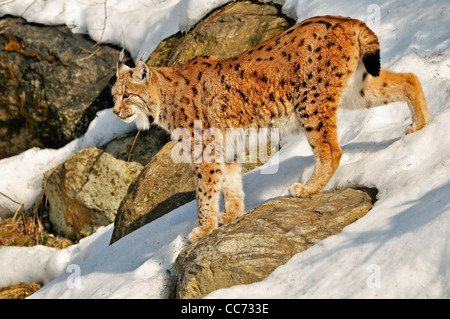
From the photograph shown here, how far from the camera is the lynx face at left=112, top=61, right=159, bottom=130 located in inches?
223

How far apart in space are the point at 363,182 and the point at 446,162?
80cm

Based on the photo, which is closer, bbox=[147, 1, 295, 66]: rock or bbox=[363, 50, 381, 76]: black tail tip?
bbox=[363, 50, 381, 76]: black tail tip

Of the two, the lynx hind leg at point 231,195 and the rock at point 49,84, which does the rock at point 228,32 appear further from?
the lynx hind leg at point 231,195

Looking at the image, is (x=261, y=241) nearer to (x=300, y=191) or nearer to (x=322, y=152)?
(x=300, y=191)

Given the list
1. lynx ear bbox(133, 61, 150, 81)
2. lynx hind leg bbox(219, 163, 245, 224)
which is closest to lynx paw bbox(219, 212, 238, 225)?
lynx hind leg bbox(219, 163, 245, 224)

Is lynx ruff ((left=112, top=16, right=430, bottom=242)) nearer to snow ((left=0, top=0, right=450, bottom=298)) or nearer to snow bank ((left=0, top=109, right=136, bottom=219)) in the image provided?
snow ((left=0, top=0, right=450, bottom=298))

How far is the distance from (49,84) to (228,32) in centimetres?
380

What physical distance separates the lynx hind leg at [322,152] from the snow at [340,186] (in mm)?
219

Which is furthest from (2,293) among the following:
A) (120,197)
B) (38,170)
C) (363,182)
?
(363,182)

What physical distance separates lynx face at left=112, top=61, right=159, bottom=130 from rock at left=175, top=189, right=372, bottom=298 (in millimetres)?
1861

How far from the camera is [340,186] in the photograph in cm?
490

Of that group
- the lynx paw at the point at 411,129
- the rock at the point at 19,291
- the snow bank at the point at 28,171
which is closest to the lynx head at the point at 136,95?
the lynx paw at the point at 411,129

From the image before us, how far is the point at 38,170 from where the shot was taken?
407 inches
